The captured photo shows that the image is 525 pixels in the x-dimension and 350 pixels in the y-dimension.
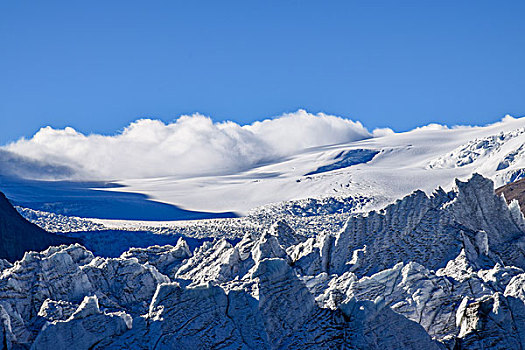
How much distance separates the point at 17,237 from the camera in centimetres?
12425

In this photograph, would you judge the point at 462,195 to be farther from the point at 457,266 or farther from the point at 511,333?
the point at 511,333

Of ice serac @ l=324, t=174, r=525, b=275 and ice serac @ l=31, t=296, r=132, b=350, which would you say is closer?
ice serac @ l=31, t=296, r=132, b=350

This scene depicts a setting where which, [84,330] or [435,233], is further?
[435,233]

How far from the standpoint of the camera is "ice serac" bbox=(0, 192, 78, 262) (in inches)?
4643

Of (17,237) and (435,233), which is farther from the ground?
(435,233)

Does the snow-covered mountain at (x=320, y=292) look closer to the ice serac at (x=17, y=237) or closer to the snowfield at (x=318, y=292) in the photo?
the snowfield at (x=318, y=292)

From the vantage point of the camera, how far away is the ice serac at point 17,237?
11794 cm

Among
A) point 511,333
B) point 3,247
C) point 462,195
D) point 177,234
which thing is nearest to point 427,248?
point 462,195

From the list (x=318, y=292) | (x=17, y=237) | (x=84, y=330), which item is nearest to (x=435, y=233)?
(x=318, y=292)

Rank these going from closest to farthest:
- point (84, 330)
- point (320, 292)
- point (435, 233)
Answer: point (84, 330) < point (320, 292) < point (435, 233)

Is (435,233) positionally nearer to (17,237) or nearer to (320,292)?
(320,292)

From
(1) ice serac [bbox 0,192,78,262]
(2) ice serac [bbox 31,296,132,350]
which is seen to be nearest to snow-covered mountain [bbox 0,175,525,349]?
(2) ice serac [bbox 31,296,132,350]

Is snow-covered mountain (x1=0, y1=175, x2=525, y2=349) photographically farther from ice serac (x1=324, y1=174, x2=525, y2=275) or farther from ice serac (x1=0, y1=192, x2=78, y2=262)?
ice serac (x1=0, y1=192, x2=78, y2=262)

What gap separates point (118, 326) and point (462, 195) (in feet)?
115
